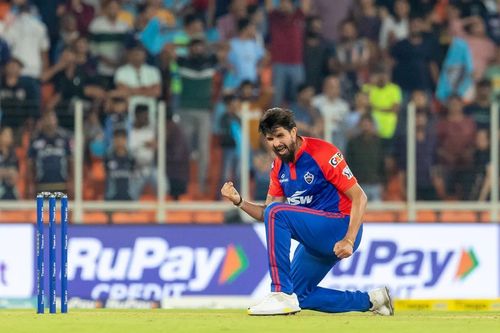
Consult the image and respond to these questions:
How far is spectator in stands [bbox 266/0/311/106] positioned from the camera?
1934 centimetres

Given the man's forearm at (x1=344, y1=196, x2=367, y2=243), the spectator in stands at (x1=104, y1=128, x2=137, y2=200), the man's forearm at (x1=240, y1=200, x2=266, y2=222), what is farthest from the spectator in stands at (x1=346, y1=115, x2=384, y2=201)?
the man's forearm at (x1=344, y1=196, x2=367, y2=243)

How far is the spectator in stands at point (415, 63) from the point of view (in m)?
19.8

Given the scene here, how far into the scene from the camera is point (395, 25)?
67.5ft

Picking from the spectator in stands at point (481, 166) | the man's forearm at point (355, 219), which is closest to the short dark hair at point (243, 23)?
the spectator in stands at point (481, 166)

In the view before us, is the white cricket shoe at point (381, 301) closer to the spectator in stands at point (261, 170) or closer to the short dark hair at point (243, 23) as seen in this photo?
the spectator in stands at point (261, 170)

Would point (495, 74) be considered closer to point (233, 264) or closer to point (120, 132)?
point (233, 264)

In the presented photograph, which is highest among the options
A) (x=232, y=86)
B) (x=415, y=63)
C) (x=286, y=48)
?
(x=286, y=48)

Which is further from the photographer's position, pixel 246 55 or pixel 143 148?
pixel 246 55

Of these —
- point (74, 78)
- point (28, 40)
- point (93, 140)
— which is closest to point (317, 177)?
point (93, 140)

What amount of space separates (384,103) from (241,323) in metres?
9.10

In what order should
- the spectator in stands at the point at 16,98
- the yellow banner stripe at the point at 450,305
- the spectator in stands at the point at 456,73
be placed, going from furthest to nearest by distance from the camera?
the spectator in stands at the point at 456,73 → the spectator in stands at the point at 16,98 → the yellow banner stripe at the point at 450,305

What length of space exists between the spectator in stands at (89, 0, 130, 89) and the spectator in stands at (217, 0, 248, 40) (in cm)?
133

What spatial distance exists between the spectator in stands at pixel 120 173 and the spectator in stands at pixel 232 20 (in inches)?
128

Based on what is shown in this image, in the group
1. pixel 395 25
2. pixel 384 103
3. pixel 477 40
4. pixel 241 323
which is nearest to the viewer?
pixel 241 323
